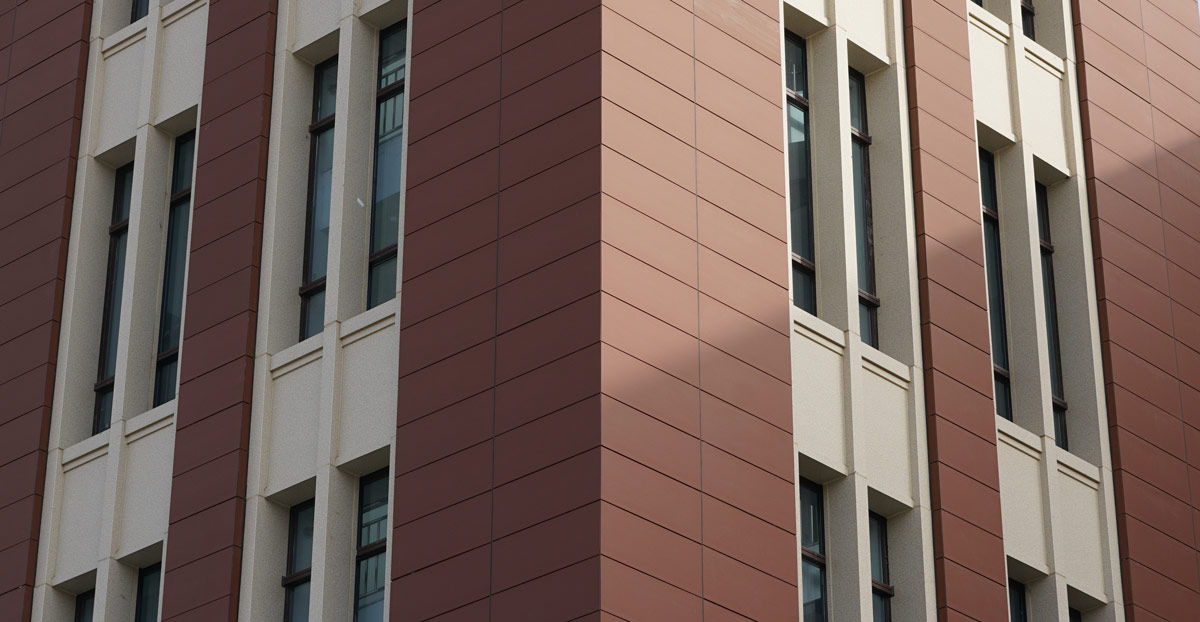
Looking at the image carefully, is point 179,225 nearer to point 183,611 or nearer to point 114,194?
point 114,194

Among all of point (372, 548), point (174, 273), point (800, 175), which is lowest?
point (372, 548)

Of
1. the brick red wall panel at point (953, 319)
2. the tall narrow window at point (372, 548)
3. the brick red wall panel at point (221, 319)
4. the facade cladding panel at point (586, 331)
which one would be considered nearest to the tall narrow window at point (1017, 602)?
the brick red wall panel at point (953, 319)

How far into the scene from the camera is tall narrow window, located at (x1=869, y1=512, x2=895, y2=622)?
2808cm

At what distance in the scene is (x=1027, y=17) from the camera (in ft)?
115

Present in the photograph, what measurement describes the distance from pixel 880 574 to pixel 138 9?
44.6ft

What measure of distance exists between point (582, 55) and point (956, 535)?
721cm

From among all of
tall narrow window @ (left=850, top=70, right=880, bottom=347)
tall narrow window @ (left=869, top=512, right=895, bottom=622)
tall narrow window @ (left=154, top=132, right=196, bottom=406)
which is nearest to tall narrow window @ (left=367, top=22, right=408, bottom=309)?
tall narrow window @ (left=154, top=132, right=196, bottom=406)

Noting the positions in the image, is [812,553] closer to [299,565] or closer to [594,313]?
[594,313]

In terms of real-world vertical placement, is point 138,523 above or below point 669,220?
below

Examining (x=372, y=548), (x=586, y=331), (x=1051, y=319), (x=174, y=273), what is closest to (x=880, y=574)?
(x=586, y=331)

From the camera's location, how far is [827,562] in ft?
90.8

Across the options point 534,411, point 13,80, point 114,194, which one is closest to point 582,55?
point 534,411

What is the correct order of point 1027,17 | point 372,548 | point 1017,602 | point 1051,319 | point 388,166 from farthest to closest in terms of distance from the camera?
point 1027,17 → point 1051,319 → point 1017,602 → point 388,166 → point 372,548

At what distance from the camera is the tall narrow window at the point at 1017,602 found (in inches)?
1182
